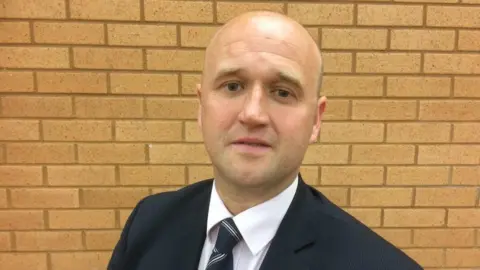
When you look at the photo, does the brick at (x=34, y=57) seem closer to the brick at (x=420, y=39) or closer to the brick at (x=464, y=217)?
the brick at (x=420, y=39)

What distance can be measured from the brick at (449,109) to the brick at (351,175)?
39cm

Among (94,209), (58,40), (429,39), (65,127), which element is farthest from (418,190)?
(58,40)

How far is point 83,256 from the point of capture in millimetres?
2199

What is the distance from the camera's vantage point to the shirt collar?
1.24 metres

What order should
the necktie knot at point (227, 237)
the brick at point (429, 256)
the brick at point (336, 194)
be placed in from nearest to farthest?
the necktie knot at point (227, 237) → the brick at point (336, 194) → the brick at point (429, 256)

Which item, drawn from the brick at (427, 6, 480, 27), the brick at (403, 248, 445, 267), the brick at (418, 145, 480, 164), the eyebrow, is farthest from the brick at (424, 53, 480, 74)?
the eyebrow

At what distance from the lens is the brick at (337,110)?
2084 mm

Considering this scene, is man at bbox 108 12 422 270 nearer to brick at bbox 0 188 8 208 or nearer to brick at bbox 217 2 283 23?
brick at bbox 217 2 283 23

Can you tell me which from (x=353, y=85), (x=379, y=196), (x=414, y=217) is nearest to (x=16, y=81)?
(x=353, y=85)

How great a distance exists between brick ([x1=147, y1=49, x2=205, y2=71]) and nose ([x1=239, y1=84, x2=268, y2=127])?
36.8 inches

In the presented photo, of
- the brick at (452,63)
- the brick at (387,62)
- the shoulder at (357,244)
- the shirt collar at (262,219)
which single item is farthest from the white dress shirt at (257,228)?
the brick at (452,63)

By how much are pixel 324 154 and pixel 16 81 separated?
164 cm

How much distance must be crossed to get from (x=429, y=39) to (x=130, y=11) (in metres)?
1.55

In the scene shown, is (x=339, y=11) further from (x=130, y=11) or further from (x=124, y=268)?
(x=124, y=268)
